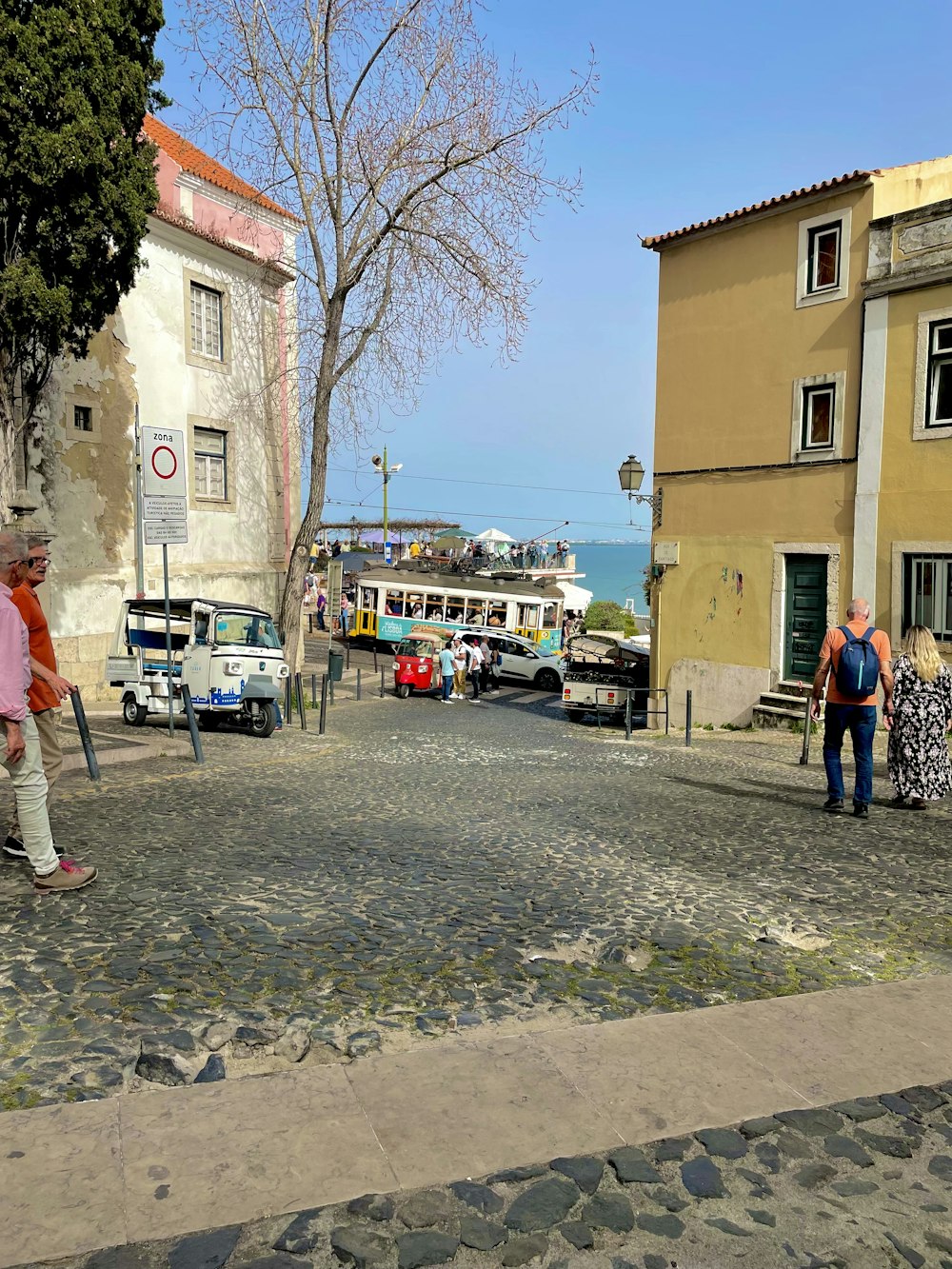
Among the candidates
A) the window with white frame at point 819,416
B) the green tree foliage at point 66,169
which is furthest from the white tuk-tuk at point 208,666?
the window with white frame at point 819,416

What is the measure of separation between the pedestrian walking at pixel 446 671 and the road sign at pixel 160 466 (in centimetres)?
1251

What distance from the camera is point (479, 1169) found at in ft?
9.48

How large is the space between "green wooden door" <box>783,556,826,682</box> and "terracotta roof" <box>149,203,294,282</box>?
562 inches

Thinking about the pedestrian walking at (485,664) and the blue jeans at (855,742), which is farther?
the pedestrian walking at (485,664)

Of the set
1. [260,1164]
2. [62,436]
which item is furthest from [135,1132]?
[62,436]

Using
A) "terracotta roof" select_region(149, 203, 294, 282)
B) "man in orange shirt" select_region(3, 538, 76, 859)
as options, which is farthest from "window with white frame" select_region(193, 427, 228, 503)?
"man in orange shirt" select_region(3, 538, 76, 859)

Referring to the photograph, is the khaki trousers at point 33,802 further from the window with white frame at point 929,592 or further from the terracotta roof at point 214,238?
the terracotta roof at point 214,238

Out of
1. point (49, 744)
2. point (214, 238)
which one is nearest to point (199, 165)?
point (214, 238)

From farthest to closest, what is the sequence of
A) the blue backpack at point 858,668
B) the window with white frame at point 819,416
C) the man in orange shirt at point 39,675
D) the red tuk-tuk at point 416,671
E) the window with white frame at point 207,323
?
the red tuk-tuk at point 416,671 < the window with white frame at point 207,323 < the window with white frame at point 819,416 < the blue backpack at point 858,668 < the man in orange shirt at point 39,675

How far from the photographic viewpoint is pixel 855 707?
8.48 meters

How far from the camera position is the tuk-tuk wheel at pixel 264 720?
14.8 m

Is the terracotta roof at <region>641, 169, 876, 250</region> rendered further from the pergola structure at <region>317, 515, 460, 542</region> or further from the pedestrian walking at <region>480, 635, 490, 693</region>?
the pergola structure at <region>317, 515, 460, 542</region>

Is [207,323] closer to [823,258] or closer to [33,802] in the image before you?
[823,258]

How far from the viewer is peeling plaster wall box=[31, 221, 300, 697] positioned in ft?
60.8
